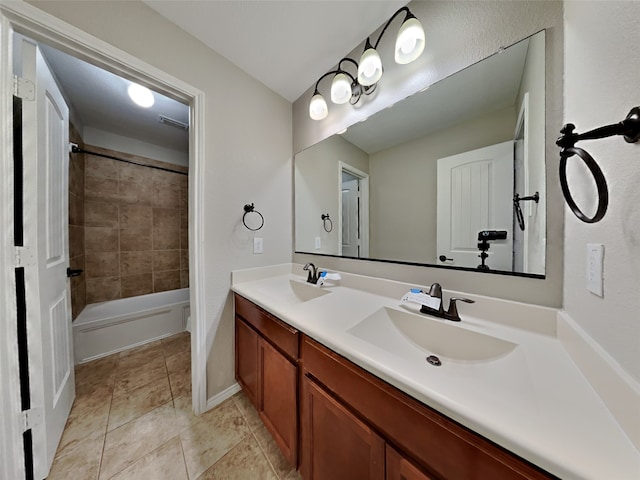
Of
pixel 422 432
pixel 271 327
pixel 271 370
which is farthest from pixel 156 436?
pixel 422 432

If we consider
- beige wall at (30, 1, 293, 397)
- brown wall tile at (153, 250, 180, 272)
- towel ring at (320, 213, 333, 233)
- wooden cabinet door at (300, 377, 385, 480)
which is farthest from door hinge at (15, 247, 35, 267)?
brown wall tile at (153, 250, 180, 272)

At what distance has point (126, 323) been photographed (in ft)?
6.79

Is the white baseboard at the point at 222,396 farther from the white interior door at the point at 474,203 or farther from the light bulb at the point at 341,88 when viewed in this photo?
the light bulb at the point at 341,88

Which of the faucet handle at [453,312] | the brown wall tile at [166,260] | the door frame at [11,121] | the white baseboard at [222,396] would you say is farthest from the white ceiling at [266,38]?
the white baseboard at [222,396]

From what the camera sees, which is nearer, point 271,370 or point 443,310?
point 443,310

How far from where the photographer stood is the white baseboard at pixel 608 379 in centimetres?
36

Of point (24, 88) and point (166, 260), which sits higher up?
point (24, 88)

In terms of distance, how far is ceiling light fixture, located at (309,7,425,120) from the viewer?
3.20ft

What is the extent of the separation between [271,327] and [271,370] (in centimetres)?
22

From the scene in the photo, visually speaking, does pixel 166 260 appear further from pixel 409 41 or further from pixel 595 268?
pixel 595 268

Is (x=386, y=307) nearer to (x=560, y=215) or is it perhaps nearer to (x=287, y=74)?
(x=560, y=215)

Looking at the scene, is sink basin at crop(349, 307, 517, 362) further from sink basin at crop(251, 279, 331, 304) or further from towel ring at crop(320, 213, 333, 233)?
towel ring at crop(320, 213, 333, 233)

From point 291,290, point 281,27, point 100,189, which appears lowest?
point 291,290

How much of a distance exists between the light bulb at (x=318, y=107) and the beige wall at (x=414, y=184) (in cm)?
51
